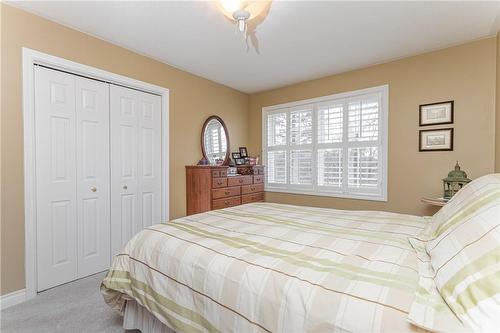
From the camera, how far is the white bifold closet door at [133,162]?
2842mm

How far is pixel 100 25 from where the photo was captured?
7.93 ft

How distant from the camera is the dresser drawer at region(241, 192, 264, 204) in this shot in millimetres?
4027

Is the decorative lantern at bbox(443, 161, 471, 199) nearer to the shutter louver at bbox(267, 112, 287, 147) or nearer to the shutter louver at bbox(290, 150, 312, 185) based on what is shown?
the shutter louver at bbox(290, 150, 312, 185)

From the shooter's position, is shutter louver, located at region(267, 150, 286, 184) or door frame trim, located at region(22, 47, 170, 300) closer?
door frame trim, located at region(22, 47, 170, 300)

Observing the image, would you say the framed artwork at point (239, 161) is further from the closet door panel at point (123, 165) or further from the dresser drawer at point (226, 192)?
the closet door panel at point (123, 165)

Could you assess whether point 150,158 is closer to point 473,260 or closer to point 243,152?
point 243,152

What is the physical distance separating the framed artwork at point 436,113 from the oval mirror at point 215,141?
2.76m

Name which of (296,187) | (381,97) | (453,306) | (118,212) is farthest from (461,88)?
(118,212)

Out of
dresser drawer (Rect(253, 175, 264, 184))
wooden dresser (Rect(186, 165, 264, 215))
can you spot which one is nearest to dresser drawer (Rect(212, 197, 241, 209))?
wooden dresser (Rect(186, 165, 264, 215))

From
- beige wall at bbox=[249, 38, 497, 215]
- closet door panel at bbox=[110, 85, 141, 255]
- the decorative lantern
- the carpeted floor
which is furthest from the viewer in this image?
closet door panel at bbox=[110, 85, 141, 255]

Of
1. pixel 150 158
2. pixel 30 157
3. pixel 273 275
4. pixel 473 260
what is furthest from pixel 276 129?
pixel 473 260

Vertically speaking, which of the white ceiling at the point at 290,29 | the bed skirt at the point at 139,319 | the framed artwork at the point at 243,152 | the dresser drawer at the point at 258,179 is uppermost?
the white ceiling at the point at 290,29

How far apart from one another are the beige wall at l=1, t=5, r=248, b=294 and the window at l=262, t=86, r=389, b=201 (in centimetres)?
142

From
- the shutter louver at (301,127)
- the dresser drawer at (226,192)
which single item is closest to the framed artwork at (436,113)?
the shutter louver at (301,127)
